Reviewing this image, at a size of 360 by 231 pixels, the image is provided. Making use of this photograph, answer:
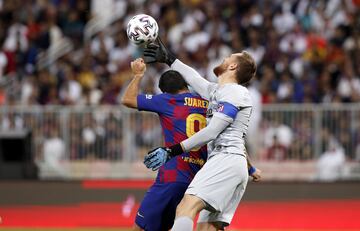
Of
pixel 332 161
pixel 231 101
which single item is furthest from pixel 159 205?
pixel 332 161

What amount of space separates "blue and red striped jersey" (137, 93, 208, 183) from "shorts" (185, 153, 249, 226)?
0.51 m

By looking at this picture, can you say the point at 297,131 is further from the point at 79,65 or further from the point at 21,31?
the point at 21,31

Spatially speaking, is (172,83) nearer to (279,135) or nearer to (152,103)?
(152,103)

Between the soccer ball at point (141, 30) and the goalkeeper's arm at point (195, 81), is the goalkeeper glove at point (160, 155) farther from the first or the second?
the soccer ball at point (141, 30)

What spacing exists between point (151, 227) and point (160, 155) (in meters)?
1.04

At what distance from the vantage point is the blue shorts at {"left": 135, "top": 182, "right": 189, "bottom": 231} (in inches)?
392

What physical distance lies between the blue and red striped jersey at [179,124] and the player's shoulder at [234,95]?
1.96 ft

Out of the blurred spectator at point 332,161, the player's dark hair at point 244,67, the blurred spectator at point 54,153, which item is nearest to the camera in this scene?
the player's dark hair at point 244,67

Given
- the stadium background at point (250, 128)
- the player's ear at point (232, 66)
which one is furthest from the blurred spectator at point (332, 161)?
the player's ear at point (232, 66)

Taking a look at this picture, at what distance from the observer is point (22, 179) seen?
1962 centimetres

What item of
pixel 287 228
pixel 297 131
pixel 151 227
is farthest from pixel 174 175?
pixel 297 131

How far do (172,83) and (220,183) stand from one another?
1.38 m

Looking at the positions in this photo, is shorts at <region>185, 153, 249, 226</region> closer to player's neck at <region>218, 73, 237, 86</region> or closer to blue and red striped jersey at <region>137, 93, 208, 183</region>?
blue and red striped jersey at <region>137, 93, 208, 183</region>

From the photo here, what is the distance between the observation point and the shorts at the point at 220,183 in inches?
366
